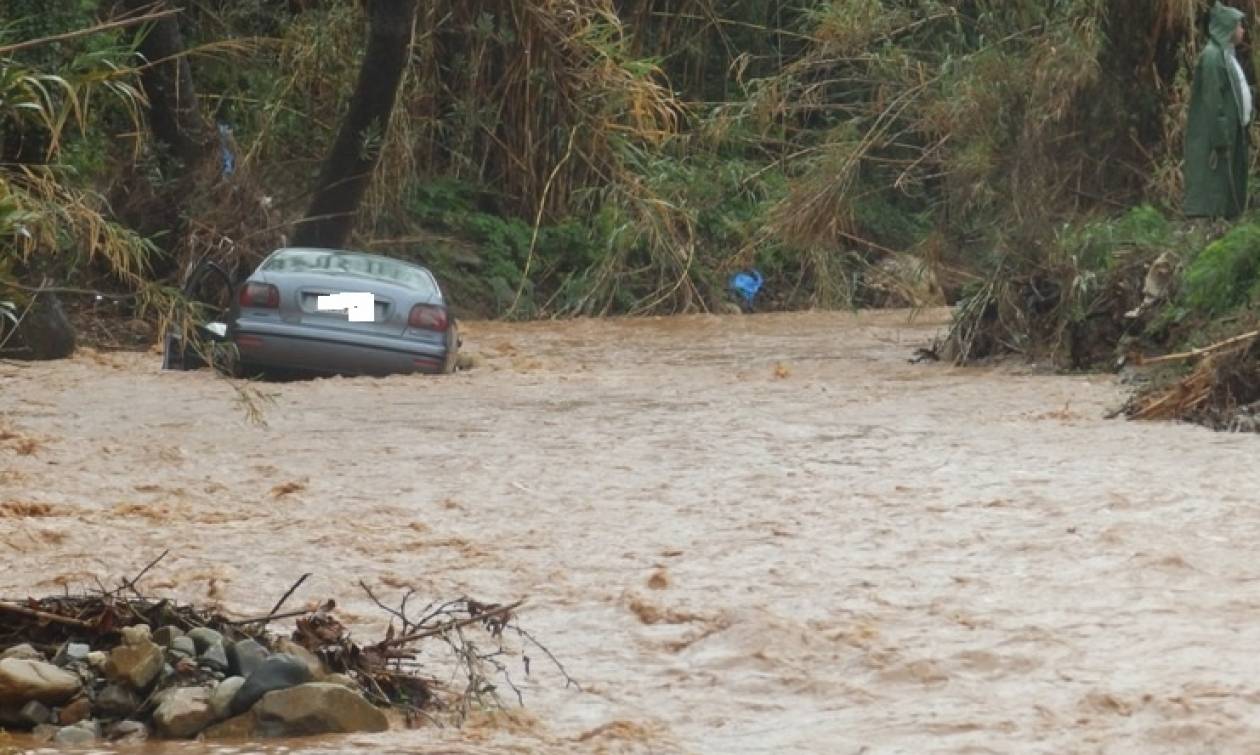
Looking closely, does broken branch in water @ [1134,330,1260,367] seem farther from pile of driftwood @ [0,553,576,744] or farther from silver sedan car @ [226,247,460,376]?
pile of driftwood @ [0,553,576,744]

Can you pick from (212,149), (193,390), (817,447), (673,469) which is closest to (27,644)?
(673,469)

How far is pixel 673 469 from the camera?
561 inches

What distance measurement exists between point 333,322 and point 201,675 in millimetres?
11571

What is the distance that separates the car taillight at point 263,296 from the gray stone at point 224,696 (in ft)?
37.8

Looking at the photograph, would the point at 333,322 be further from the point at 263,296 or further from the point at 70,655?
the point at 70,655

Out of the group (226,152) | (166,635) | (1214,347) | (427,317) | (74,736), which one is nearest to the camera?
(74,736)

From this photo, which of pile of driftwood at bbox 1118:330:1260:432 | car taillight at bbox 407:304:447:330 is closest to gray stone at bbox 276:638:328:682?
pile of driftwood at bbox 1118:330:1260:432

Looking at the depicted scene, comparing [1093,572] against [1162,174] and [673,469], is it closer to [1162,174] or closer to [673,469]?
[673,469]

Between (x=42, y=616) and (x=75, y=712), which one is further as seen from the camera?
(x=42, y=616)

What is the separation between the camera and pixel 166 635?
305 inches

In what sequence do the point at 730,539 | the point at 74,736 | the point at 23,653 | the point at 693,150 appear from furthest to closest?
the point at 693,150 → the point at 730,539 → the point at 23,653 → the point at 74,736

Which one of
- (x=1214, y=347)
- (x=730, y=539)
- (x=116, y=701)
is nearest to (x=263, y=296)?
(x=1214, y=347)

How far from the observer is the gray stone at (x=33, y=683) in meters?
7.32

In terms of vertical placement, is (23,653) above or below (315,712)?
above
